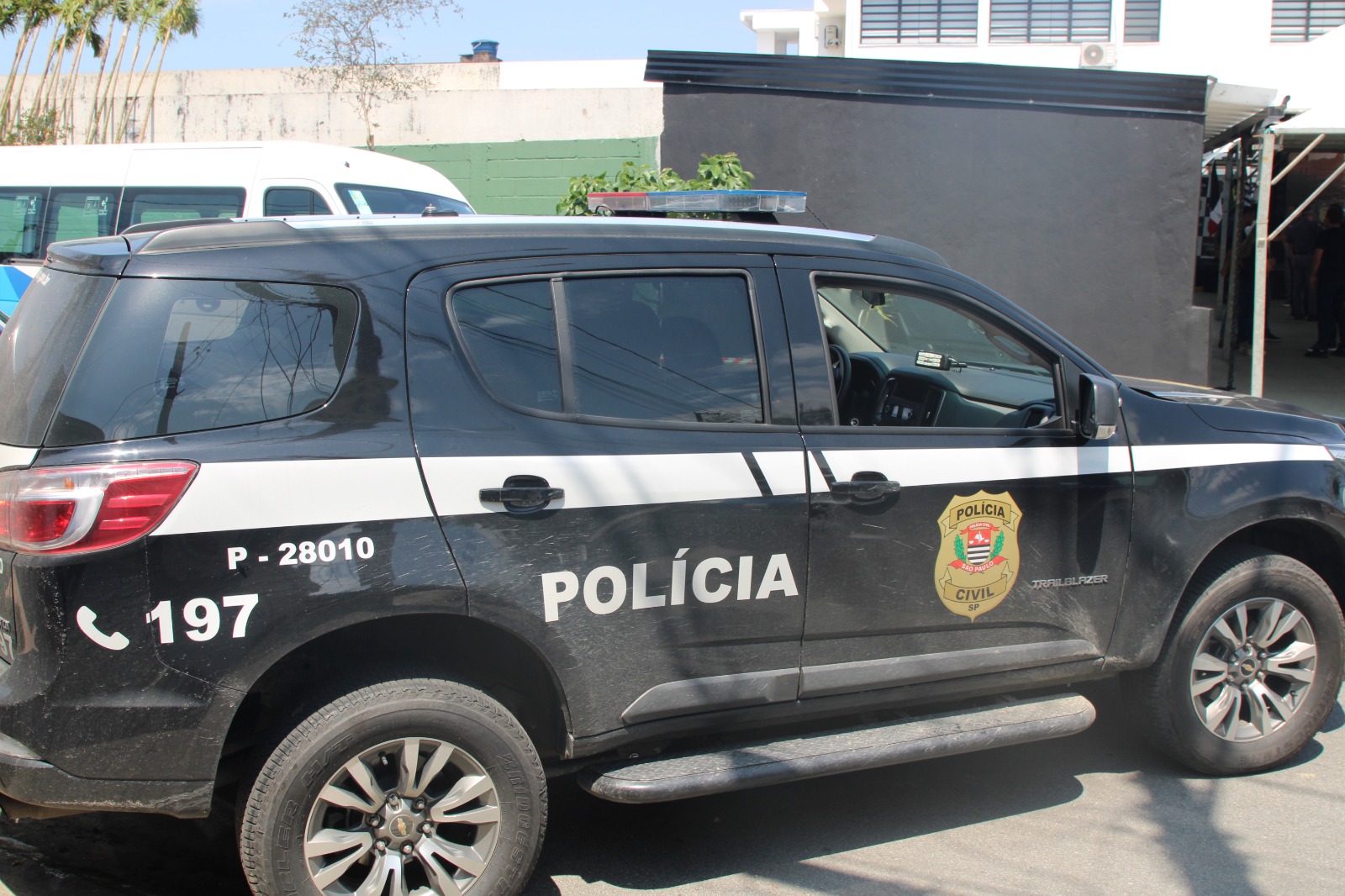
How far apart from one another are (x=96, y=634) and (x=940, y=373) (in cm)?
290

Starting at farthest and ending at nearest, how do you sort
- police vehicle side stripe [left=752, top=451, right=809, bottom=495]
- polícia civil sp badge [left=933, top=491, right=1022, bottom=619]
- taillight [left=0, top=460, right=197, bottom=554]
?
polícia civil sp badge [left=933, top=491, right=1022, bottom=619] < police vehicle side stripe [left=752, top=451, right=809, bottom=495] < taillight [left=0, top=460, right=197, bottom=554]

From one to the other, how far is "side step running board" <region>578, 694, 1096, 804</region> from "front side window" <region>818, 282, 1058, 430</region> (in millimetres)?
956

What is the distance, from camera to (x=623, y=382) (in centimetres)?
330

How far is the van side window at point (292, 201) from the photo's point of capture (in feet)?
31.6

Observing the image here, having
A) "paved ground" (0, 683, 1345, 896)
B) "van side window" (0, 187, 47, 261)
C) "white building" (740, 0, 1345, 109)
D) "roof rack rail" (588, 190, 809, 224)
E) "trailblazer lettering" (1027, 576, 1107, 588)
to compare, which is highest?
"white building" (740, 0, 1345, 109)

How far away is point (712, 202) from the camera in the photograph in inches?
168

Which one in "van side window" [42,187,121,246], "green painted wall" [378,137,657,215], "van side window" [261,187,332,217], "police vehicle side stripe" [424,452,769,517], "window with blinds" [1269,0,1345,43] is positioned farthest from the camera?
"window with blinds" [1269,0,1345,43]

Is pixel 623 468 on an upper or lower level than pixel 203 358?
lower

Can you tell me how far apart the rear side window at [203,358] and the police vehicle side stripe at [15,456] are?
58mm

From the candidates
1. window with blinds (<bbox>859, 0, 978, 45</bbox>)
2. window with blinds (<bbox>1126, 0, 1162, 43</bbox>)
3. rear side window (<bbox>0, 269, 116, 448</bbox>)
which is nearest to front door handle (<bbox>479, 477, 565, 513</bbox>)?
rear side window (<bbox>0, 269, 116, 448</bbox>)

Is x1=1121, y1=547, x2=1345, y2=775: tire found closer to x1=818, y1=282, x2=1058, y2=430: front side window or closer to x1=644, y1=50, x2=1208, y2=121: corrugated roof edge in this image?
x1=818, y1=282, x2=1058, y2=430: front side window

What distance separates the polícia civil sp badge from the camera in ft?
11.8

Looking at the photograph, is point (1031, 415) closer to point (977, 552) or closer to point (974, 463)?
point (974, 463)

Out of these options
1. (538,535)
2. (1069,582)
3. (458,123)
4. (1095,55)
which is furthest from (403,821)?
(458,123)
